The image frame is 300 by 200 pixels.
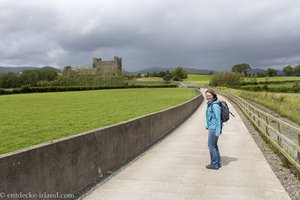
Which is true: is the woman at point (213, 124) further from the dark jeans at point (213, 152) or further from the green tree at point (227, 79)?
the green tree at point (227, 79)

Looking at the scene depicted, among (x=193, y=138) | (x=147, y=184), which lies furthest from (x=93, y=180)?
(x=193, y=138)

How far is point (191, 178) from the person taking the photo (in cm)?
790

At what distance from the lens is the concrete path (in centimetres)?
668

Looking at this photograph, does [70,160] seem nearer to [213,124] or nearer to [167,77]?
[213,124]

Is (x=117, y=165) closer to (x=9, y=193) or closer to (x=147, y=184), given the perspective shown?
(x=147, y=184)

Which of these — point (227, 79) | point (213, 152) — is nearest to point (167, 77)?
point (227, 79)

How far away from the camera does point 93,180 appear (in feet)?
25.1

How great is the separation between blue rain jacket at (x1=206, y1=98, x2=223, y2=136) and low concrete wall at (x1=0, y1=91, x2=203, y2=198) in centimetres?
227

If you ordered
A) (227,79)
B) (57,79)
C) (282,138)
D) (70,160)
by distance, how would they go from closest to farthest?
(70,160), (282,138), (227,79), (57,79)

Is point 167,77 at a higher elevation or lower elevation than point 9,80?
higher

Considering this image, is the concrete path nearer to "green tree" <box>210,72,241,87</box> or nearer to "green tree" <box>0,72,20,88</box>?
"green tree" <box>210,72,241,87</box>

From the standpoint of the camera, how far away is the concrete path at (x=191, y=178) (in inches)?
263

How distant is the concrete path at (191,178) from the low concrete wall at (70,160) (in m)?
0.37

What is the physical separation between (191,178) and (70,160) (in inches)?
104
